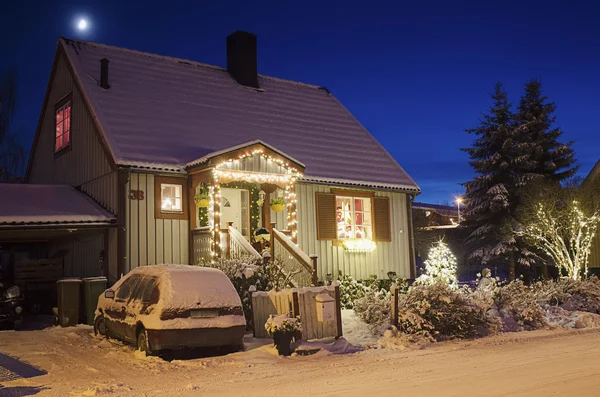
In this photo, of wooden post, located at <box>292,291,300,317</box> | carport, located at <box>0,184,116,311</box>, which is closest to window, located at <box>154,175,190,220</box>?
carport, located at <box>0,184,116,311</box>

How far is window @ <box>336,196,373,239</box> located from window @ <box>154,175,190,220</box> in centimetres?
564

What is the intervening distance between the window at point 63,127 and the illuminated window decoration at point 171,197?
4595 millimetres

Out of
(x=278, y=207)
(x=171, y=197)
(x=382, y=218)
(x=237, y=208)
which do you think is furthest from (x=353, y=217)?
(x=171, y=197)

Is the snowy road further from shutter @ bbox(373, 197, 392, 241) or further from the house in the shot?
shutter @ bbox(373, 197, 392, 241)

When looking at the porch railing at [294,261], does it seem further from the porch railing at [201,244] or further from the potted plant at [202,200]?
the potted plant at [202,200]

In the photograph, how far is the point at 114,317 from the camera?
11977 mm

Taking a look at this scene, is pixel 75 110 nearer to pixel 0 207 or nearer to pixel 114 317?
pixel 0 207

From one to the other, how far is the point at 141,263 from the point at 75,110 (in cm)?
613

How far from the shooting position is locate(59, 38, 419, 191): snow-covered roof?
18359mm

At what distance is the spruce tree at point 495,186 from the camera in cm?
2883

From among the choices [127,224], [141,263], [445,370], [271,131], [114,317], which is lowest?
[445,370]

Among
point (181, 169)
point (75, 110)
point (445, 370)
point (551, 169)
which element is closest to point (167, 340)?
point (445, 370)

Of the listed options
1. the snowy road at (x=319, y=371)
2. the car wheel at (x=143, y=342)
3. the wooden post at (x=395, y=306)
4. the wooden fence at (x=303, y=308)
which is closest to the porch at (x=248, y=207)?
the wooden fence at (x=303, y=308)

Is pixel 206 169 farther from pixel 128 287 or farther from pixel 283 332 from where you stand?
pixel 283 332
